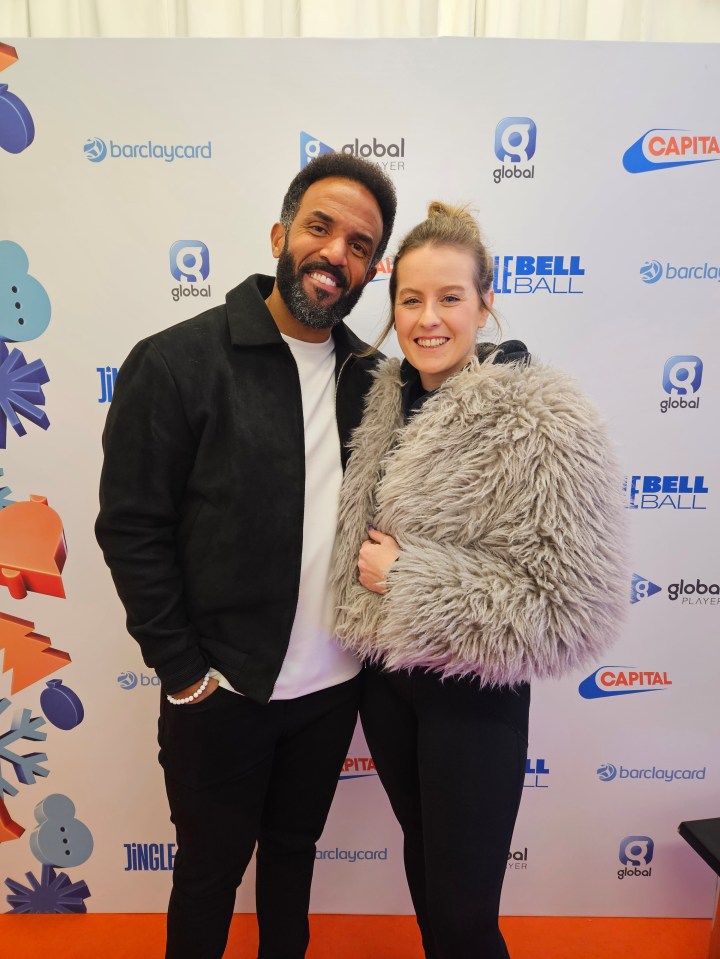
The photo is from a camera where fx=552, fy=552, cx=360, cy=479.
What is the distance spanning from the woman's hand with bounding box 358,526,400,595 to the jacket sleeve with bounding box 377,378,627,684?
52 mm

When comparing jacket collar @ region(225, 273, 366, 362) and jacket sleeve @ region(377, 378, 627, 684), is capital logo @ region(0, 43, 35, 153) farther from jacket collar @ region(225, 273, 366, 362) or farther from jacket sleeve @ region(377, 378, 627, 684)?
jacket sleeve @ region(377, 378, 627, 684)

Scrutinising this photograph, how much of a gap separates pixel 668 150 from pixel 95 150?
1.75 m

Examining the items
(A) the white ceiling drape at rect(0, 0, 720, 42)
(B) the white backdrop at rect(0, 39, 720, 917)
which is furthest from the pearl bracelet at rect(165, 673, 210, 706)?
(A) the white ceiling drape at rect(0, 0, 720, 42)

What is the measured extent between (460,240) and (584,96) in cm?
87

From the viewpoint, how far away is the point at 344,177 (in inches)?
53.3

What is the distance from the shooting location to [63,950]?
75.1 inches

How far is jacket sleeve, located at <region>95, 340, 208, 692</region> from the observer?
1.23 m

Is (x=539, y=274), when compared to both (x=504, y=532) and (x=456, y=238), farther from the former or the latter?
(x=504, y=532)

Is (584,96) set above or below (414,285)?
above

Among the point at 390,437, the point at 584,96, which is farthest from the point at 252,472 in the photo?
the point at 584,96

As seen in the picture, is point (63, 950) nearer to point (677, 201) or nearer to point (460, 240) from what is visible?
point (460, 240)

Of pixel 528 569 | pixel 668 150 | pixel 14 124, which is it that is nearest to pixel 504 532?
pixel 528 569

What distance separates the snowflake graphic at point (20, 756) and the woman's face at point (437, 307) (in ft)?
6.10

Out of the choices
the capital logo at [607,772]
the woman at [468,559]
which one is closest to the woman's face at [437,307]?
the woman at [468,559]
